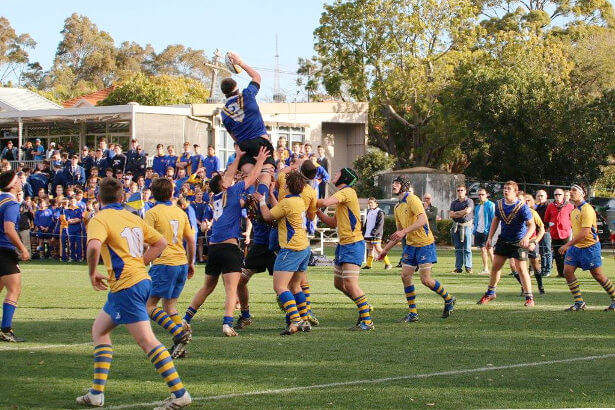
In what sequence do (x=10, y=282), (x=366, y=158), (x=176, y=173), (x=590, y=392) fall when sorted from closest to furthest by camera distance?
(x=590, y=392)
(x=10, y=282)
(x=176, y=173)
(x=366, y=158)

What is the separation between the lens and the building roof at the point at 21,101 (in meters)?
52.6

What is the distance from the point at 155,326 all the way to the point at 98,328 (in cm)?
492

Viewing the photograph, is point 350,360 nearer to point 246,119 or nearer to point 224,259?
point 224,259

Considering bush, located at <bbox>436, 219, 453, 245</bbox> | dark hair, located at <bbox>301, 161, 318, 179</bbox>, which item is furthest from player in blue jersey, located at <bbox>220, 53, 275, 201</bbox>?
bush, located at <bbox>436, 219, 453, 245</bbox>

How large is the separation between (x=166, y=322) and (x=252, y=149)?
3.43 metres

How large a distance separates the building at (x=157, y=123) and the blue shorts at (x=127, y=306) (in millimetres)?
29832

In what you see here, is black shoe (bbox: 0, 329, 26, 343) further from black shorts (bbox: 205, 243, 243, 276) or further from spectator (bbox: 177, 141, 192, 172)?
spectator (bbox: 177, 141, 192, 172)

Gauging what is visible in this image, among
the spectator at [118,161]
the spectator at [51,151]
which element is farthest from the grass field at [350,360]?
the spectator at [51,151]

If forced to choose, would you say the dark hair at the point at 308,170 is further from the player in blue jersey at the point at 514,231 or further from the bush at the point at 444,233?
the bush at the point at 444,233

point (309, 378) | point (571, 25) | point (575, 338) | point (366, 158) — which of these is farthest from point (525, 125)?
point (309, 378)

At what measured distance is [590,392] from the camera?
8.12m

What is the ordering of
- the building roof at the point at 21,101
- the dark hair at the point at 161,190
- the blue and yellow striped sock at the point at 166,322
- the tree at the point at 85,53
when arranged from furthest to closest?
the tree at the point at 85,53 < the building roof at the point at 21,101 < the blue and yellow striped sock at the point at 166,322 < the dark hair at the point at 161,190

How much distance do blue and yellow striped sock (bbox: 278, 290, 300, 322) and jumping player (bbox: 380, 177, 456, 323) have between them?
6.43 ft

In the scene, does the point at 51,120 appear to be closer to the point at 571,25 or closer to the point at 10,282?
the point at 10,282
